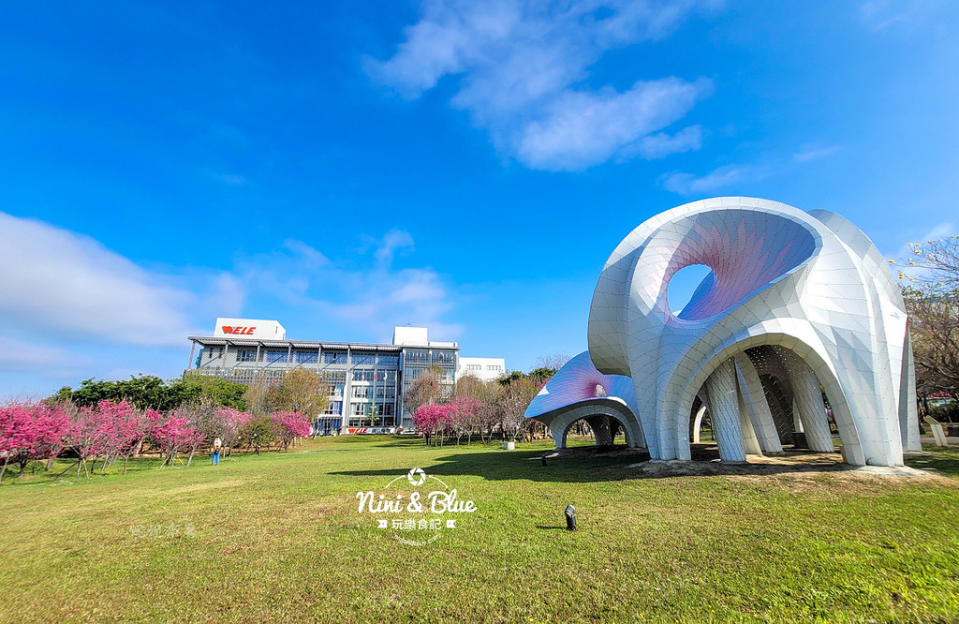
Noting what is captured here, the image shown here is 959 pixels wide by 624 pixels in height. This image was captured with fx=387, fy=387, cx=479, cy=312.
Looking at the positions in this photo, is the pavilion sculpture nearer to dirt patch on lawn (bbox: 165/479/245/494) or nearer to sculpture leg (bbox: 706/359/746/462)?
sculpture leg (bbox: 706/359/746/462)

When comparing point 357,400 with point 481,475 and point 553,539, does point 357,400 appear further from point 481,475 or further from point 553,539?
point 553,539

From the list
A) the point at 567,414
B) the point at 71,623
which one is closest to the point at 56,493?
the point at 71,623

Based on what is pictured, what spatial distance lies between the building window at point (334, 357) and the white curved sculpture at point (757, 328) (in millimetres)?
75816

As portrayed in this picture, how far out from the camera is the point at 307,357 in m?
83.1

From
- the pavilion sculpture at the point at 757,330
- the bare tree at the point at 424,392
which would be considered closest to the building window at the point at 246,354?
the bare tree at the point at 424,392

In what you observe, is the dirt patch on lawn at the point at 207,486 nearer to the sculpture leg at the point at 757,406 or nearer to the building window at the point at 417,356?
the sculpture leg at the point at 757,406

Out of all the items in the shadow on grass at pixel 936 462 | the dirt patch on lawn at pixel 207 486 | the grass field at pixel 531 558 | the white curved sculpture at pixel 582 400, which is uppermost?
the white curved sculpture at pixel 582 400

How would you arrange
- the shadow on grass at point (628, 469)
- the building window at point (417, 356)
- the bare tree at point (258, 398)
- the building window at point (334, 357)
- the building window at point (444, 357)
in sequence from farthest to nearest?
the building window at point (334, 357) → the building window at point (444, 357) → the building window at point (417, 356) → the bare tree at point (258, 398) → the shadow on grass at point (628, 469)

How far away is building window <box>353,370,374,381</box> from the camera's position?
83.8 meters

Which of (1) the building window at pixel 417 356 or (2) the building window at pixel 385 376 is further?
(2) the building window at pixel 385 376

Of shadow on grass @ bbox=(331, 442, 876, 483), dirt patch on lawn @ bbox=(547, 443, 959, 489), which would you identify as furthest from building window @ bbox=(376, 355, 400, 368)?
dirt patch on lawn @ bbox=(547, 443, 959, 489)

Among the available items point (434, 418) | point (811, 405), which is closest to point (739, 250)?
point (811, 405)

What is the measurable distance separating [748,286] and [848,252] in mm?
2955

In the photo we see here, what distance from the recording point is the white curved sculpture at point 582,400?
22.9 metres
